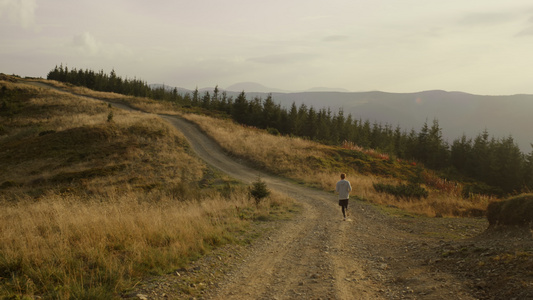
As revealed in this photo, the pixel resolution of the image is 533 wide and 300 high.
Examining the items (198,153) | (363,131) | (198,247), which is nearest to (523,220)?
(198,247)

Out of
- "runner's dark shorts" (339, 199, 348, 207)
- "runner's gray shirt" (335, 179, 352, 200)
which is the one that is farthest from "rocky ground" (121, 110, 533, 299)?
"runner's gray shirt" (335, 179, 352, 200)

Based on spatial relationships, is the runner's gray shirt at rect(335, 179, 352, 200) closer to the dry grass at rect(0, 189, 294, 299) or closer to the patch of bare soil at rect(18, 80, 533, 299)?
the patch of bare soil at rect(18, 80, 533, 299)

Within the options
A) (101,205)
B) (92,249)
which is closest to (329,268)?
(92,249)

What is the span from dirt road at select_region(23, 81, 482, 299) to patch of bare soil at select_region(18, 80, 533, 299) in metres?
0.02

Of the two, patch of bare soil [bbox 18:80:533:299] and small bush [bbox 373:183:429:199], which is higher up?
patch of bare soil [bbox 18:80:533:299]

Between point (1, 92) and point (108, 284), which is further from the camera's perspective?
point (1, 92)

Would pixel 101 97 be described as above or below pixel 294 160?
above

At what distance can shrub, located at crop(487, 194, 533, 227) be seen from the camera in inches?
314

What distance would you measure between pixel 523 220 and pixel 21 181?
27.1 m

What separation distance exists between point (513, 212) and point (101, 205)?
554 inches

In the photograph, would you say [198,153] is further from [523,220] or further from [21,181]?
[523,220]

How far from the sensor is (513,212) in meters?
8.37

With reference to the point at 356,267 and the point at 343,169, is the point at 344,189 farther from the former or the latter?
the point at 343,169

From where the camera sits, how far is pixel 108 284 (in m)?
4.93
